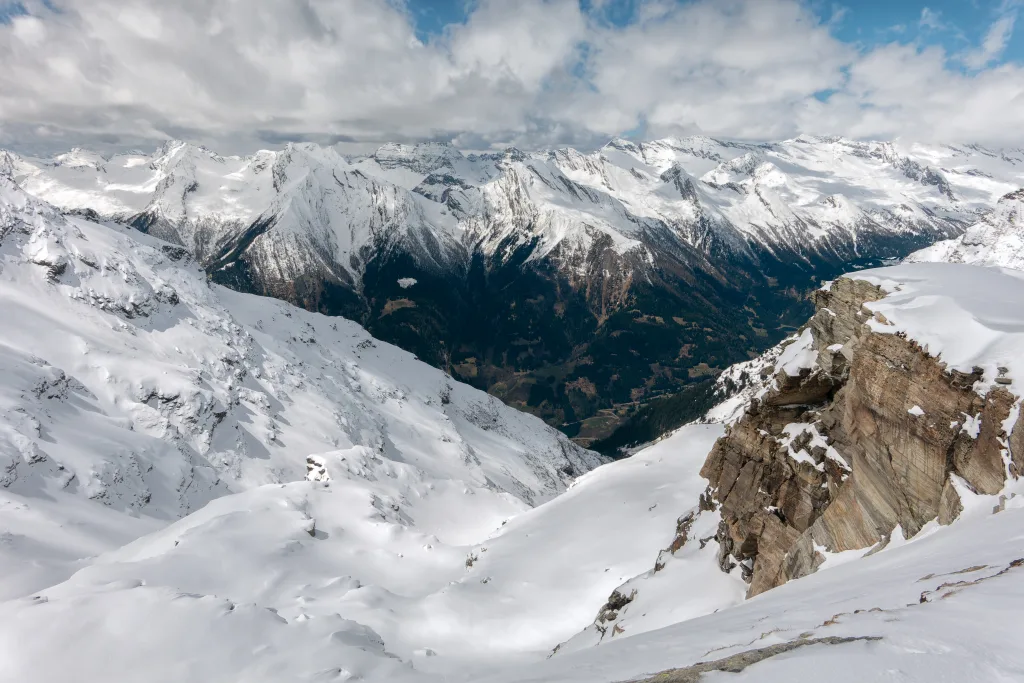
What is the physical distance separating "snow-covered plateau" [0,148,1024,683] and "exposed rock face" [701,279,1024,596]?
0.89 ft

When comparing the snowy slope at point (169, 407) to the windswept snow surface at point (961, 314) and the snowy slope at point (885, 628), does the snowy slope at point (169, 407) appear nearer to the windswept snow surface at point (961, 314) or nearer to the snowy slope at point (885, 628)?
the snowy slope at point (885, 628)

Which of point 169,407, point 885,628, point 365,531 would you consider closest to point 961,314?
point 885,628

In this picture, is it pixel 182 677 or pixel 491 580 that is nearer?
pixel 182 677

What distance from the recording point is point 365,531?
54281 millimetres

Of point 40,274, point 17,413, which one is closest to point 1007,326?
point 17,413

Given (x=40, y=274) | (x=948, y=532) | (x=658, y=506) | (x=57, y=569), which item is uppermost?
(x=40, y=274)

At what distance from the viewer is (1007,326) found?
1797 cm

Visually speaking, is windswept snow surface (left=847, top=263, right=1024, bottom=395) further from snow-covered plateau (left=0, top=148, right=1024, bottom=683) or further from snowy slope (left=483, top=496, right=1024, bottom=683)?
snowy slope (left=483, top=496, right=1024, bottom=683)

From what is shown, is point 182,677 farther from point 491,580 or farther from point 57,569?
point 57,569

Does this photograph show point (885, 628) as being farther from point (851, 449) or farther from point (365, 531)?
point (365, 531)

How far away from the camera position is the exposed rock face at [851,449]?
57.4ft

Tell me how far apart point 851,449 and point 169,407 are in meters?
92.4

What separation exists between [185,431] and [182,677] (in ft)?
244

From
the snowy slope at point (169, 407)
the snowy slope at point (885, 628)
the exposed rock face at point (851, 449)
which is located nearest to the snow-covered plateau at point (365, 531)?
the snowy slope at point (885, 628)
